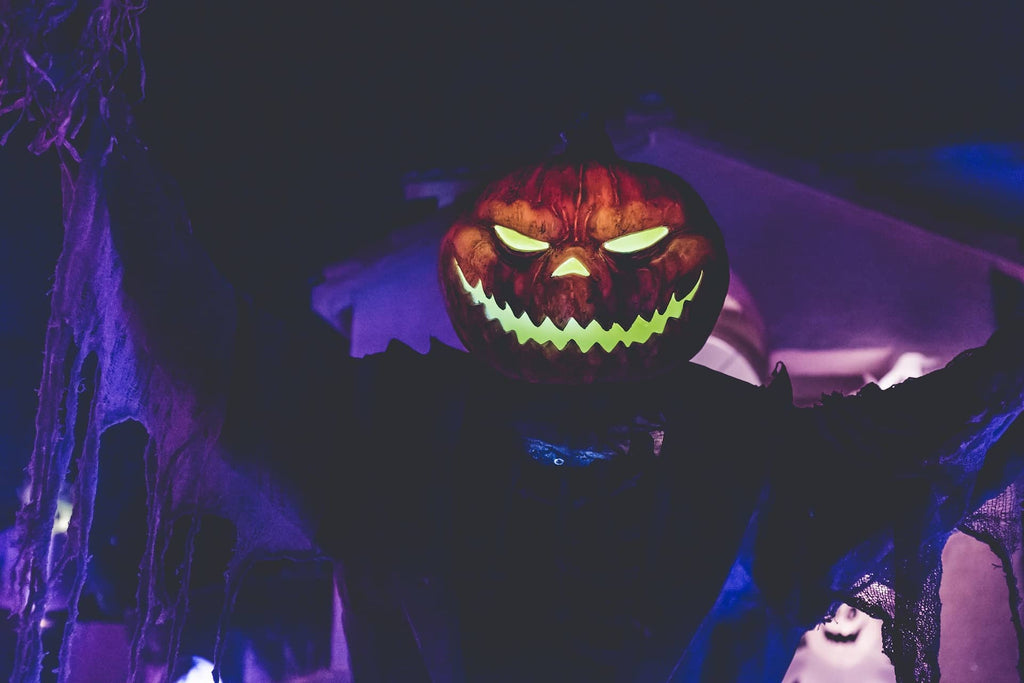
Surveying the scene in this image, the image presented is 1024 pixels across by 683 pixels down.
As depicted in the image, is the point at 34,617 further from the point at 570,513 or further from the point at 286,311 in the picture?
the point at 286,311

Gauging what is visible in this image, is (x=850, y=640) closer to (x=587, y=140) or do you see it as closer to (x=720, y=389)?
(x=720, y=389)

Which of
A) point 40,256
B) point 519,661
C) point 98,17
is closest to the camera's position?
point 98,17

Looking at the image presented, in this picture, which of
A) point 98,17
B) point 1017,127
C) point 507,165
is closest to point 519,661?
point 98,17

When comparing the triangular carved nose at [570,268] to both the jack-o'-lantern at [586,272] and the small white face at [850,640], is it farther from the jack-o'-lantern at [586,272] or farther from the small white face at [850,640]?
A: the small white face at [850,640]

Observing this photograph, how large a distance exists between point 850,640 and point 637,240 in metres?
1.41

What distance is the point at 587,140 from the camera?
1.67 m

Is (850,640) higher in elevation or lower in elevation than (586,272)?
lower

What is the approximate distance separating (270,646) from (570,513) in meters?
1.29

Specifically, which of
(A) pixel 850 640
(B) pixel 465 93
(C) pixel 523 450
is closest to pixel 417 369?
(C) pixel 523 450

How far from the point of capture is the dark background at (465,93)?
215 centimetres

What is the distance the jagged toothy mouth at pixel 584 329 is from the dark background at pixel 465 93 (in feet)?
3.38

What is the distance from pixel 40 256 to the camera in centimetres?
229

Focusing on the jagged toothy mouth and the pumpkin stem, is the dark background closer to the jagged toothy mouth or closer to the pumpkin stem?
the pumpkin stem

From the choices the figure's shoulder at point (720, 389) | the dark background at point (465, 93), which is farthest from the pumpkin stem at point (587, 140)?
the dark background at point (465, 93)
